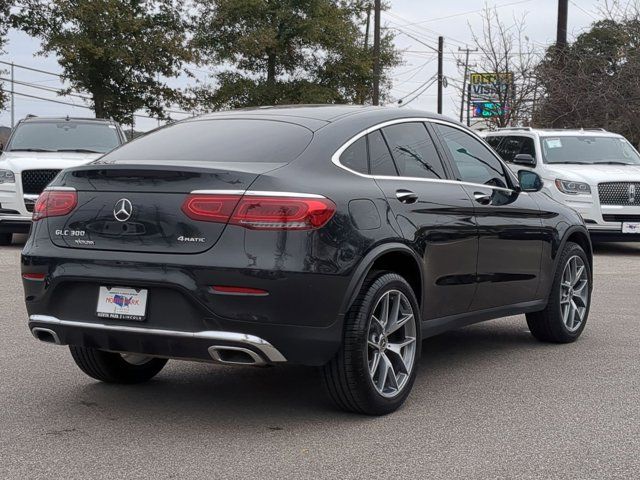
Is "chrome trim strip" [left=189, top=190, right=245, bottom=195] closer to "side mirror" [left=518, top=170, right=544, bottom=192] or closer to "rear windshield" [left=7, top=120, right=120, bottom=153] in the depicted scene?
"side mirror" [left=518, top=170, right=544, bottom=192]

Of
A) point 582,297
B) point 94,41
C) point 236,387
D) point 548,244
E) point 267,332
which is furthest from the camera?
point 94,41

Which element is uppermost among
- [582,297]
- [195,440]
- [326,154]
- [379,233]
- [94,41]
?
[94,41]

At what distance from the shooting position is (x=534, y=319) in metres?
7.59

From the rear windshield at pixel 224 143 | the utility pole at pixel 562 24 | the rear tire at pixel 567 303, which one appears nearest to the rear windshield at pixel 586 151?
the rear tire at pixel 567 303

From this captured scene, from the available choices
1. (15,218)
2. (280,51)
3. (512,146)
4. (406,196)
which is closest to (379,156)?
(406,196)

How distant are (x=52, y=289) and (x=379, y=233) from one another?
66.5 inches

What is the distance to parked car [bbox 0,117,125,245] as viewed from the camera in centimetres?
1444

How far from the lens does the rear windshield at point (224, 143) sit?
5.29 metres

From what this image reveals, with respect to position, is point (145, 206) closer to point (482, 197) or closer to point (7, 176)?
point (482, 197)

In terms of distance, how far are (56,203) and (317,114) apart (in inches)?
61.2

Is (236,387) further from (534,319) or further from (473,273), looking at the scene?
(534,319)

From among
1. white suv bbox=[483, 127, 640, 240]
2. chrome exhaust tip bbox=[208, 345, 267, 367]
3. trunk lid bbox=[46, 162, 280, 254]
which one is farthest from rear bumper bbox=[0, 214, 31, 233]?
chrome exhaust tip bbox=[208, 345, 267, 367]

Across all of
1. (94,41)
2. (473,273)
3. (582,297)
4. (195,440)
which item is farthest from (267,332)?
(94,41)

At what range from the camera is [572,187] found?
15133mm
